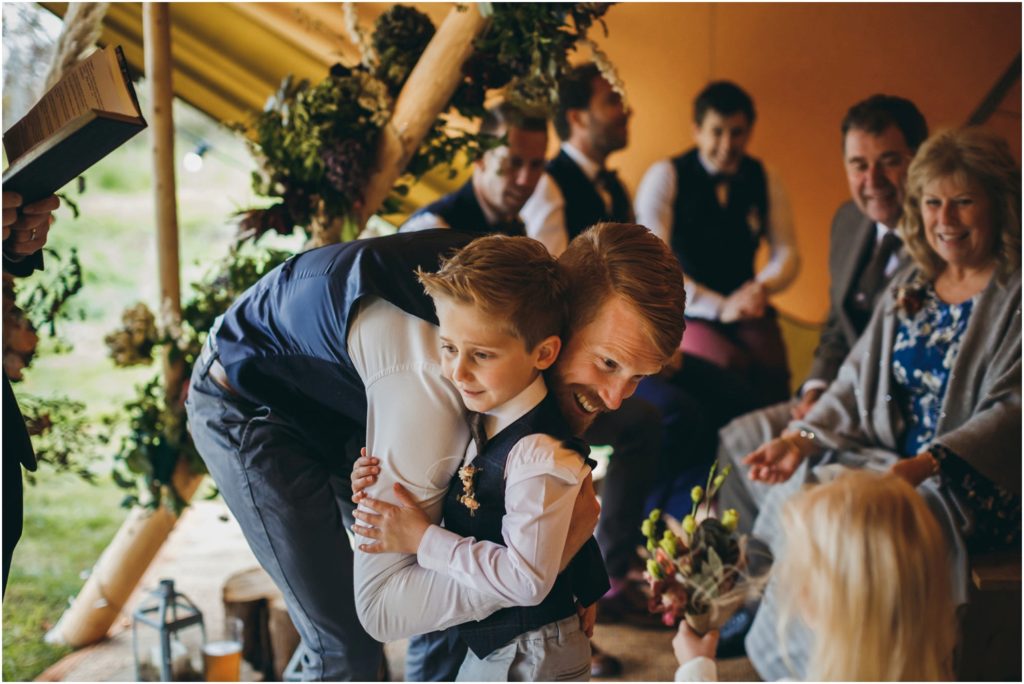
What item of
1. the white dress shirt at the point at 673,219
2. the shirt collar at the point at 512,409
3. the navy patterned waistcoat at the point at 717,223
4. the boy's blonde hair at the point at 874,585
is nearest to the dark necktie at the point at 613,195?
the white dress shirt at the point at 673,219

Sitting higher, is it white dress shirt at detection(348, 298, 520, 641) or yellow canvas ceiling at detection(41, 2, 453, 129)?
yellow canvas ceiling at detection(41, 2, 453, 129)

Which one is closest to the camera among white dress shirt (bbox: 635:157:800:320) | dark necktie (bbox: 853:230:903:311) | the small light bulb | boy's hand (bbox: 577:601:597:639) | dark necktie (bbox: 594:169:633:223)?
boy's hand (bbox: 577:601:597:639)

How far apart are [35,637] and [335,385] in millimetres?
2019

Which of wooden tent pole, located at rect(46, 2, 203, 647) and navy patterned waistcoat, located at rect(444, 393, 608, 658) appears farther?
wooden tent pole, located at rect(46, 2, 203, 647)

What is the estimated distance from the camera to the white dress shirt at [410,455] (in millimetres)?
1651

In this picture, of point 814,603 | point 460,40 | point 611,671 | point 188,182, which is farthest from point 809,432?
point 188,182

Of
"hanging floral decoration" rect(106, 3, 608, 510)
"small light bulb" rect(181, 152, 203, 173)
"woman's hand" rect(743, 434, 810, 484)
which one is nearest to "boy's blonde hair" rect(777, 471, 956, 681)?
"woman's hand" rect(743, 434, 810, 484)

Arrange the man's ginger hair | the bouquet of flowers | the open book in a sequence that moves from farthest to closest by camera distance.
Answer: the bouquet of flowers
the man's ginger hair
the open book

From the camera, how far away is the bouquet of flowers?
2.43 m

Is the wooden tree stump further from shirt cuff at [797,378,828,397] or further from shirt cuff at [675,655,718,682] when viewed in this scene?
shirt cuff at [797,378,828,397]

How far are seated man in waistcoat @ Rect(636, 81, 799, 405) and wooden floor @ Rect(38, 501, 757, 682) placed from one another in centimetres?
136

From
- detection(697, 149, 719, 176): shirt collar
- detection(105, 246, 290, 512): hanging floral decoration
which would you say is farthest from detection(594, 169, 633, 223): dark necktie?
detection(105, 246, 290, 512): hanging floral decoration

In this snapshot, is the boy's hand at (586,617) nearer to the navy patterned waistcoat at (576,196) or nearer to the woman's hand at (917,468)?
the woman's hand at (917,468)

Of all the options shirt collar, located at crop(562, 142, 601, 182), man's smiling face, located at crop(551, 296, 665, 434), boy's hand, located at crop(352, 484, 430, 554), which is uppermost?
shirt collar, located at crop(562, 142, 601, 182)
